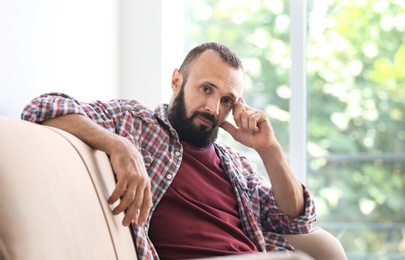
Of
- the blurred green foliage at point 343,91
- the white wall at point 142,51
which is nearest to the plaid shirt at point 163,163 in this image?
the white wall at point 142,51

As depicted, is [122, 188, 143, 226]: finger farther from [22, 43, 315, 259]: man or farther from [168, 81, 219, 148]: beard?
[168, 81, 219, 148]: beard

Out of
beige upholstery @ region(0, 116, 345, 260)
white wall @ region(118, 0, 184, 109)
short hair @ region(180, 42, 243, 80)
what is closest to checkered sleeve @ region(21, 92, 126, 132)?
beige upholstery @ region(0, 116, 345, 260)

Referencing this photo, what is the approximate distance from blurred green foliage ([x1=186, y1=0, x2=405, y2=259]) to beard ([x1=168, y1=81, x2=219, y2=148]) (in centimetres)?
150

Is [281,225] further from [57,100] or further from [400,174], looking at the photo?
[400,174]

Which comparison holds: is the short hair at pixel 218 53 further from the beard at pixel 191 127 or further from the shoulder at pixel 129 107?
the shoulder at pixel 129 107

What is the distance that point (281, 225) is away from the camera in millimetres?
2607

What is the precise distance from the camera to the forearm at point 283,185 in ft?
8.47

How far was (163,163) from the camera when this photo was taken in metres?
2.43

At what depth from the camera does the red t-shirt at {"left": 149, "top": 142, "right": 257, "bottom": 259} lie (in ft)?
7.67

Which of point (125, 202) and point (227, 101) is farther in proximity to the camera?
point (227, 101)

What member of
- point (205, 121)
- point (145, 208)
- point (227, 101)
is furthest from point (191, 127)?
point (145, 208)

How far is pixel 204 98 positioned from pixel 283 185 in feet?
1.19

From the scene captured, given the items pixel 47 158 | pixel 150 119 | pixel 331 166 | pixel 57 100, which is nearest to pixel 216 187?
Result: pixel 150 119

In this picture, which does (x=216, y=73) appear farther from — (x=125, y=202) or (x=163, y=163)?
(x=125, y=202)
